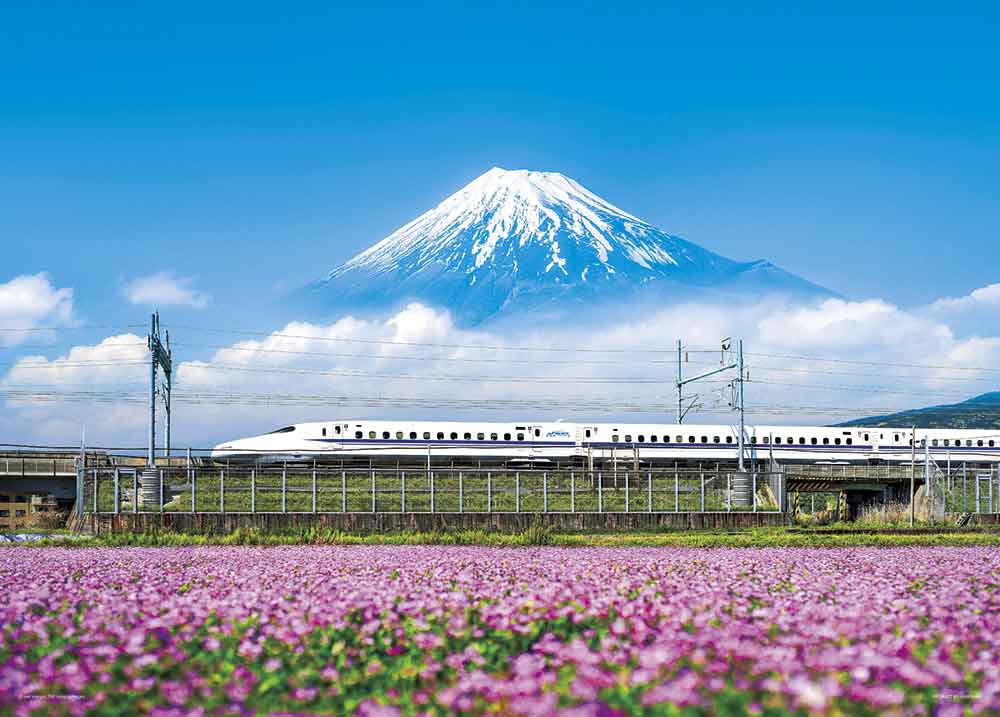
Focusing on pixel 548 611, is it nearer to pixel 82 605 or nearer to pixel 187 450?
pixel 82 605

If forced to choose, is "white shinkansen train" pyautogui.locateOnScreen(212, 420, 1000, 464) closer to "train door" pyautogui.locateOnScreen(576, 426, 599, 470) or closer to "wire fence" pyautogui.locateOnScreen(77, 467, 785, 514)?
"train door" pyautogui.locateOnScreen(576, 426, 599, 470)

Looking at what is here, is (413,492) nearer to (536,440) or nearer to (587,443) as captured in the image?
(536,440)

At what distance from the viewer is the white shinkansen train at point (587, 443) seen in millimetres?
70000

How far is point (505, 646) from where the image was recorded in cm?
820

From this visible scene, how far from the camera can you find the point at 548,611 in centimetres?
922

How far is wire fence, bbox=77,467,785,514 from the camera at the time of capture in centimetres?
3931

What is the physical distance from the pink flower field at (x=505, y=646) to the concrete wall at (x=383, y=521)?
77.3ft

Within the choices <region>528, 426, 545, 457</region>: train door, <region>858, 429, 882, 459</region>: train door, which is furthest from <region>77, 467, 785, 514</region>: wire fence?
<region>858, 429, 882, 459</region>: train door

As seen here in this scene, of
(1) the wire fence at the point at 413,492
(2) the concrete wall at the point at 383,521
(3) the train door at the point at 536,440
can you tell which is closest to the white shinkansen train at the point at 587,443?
(3) the train door at the point at 536,440

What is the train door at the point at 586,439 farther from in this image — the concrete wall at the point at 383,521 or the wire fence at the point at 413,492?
the concrete wall at the point at 383,521

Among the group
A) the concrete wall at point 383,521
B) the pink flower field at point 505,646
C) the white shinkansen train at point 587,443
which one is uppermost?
the white shinkansen train at point 587,443

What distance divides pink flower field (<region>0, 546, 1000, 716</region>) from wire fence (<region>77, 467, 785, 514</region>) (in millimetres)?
26624

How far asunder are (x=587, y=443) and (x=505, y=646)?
Result: 66604mm

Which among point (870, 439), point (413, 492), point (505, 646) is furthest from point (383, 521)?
point (870, 439)
